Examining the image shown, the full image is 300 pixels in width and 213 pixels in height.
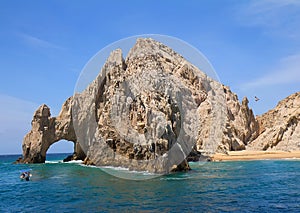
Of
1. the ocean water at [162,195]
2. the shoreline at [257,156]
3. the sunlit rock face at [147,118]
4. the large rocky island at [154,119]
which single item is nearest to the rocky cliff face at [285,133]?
the large rocky island at [154,119]

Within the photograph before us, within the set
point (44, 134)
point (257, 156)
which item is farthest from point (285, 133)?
point (44, 134)

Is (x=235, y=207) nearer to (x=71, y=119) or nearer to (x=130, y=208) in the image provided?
(x=130, y=208)

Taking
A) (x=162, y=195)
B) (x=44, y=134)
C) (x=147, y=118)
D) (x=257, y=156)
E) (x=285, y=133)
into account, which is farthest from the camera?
(x=285, y=133)

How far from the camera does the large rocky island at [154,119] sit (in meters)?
40.9

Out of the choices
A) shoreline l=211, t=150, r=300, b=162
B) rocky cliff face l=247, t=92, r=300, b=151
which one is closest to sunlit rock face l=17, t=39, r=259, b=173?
shoreline l=211, t=150, r=300, b=162

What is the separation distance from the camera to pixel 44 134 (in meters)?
70.9

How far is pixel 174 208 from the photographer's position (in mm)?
20062

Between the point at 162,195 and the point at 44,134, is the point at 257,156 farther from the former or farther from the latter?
the point at 162,195

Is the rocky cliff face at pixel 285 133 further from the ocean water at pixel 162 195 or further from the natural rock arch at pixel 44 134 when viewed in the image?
the natural rock arch at pixel 44 134

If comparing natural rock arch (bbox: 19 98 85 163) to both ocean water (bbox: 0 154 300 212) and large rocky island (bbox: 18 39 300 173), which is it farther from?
ocean water (bbox: 0 154 300 212)

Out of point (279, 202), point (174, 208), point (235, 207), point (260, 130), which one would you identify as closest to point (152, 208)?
point (174, 208)

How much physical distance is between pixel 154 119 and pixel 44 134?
38.6m

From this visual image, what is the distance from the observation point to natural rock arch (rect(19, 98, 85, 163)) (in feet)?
231

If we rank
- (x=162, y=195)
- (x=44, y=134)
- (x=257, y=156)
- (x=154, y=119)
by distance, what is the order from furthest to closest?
(x=44, y=134) → (x=257, y=156) → (x=154, y=119) → (x=162, y=195)
